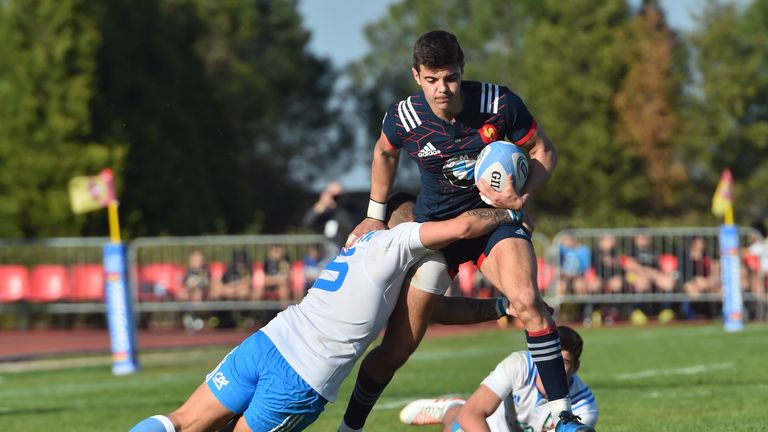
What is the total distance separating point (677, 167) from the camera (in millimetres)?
52594

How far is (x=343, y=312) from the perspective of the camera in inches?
251

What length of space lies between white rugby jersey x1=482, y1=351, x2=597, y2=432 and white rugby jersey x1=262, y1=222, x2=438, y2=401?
4.50 ft

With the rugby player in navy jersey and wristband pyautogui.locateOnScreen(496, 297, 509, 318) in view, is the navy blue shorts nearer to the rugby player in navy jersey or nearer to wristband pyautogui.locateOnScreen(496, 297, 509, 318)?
the rugby player in navy jersey

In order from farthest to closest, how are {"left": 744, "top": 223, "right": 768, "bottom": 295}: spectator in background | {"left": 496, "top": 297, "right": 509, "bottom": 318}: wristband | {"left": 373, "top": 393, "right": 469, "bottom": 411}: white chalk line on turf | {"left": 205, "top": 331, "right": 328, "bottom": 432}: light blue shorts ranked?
1. {"left": 744, "top": 223, "right": 768, "bottom": 295}: spectator in background
2. {"left": 373, "top": 393, "right": 469, "bottom": 411}: white chalk line on turf
3. {"left": 496, "top": 297, "right": 509, "bottom": 318}: wristband
4. {"left": 205, "top": 331, "right": 328, "bottom": 432}: light blue shorts

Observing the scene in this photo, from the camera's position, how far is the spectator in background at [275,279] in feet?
78.0

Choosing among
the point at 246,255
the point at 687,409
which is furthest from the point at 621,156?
the point at 687,409

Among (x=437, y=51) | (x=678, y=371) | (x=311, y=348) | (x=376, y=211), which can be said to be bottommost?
(x=678, y=371)

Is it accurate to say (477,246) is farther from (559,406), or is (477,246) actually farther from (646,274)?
(646,274)

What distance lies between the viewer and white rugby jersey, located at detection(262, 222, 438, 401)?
636 cm

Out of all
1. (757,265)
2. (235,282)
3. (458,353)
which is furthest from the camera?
(235,282)

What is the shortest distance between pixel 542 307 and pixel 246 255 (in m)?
17.6

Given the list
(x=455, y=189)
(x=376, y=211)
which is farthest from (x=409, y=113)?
(x=376, y=211)

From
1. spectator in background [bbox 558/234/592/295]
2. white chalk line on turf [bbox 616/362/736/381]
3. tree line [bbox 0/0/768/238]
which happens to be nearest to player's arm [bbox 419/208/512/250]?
white chalk line on turf [bbox 616/362/736/381]

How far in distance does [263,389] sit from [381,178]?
228 centimetres
